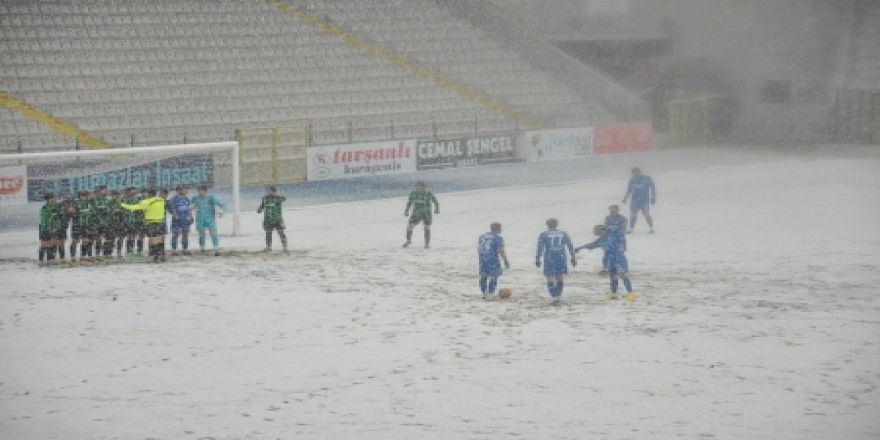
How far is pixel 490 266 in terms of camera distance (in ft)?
68.0

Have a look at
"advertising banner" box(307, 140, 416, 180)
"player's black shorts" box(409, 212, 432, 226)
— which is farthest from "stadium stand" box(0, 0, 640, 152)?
"player's black shorts" box(409, 212, 432, 226)

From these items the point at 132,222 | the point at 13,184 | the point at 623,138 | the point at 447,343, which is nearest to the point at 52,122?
the point at 13,184

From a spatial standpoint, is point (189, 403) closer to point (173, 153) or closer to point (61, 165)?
point (173, 153)

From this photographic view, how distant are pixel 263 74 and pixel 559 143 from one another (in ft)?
36.8

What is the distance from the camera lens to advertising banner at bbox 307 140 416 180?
38406 millimetres

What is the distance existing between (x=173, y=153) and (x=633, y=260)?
36.1 ft

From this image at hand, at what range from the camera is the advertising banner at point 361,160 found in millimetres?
38406

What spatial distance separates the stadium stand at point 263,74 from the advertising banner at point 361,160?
0.93 meters

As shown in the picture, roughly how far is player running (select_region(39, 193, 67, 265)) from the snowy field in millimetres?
921

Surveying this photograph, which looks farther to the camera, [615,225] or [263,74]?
[263,74]

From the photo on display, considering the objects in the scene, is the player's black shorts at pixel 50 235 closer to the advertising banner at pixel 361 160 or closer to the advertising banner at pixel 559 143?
the advertising banner at pixel 361 160

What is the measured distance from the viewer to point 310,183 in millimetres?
37906

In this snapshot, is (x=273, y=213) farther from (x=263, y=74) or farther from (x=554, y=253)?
(x=263, y=74)

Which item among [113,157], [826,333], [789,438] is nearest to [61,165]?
[113,157]
